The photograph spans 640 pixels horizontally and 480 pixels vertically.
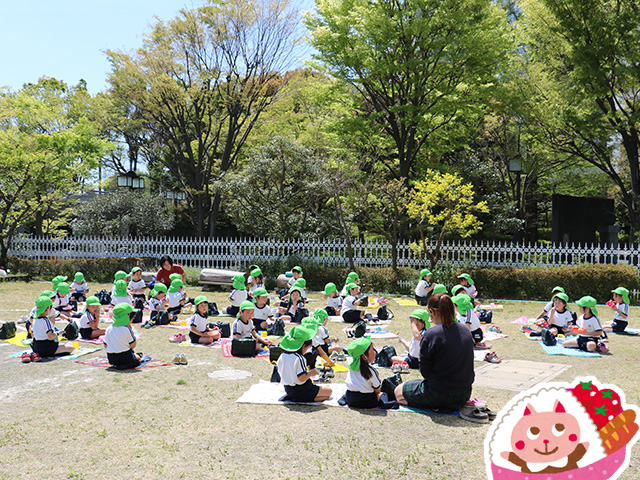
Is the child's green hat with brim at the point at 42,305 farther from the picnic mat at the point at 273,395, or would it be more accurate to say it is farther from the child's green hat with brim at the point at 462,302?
the child's green hat with brim at the point at 462,302

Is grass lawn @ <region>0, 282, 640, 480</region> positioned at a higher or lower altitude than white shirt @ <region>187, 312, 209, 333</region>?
lower

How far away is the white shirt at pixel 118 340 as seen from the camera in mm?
8219

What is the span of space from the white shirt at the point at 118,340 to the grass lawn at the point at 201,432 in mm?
379

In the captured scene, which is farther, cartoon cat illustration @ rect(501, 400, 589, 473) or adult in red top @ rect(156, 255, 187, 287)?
adult in red top @ rect(156, 255, 187, 287)

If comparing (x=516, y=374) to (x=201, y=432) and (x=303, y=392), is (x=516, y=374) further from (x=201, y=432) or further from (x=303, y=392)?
(x=201, y=432)

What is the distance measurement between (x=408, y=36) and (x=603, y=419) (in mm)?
18983

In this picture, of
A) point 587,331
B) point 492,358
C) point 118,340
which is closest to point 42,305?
point 118,340

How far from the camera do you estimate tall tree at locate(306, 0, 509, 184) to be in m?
19.8

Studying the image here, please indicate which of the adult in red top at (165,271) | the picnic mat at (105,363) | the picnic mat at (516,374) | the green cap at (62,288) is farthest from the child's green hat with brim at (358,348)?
the adult in red top at (165,271)

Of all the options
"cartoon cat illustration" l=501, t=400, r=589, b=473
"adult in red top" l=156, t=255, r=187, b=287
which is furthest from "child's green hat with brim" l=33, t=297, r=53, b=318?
"cartoon cat illustration" l=501, t=400, r=589, b=473

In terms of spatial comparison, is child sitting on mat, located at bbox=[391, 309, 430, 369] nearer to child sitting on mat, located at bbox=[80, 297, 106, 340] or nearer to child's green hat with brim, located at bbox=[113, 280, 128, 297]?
child sitting on mat, located at bbox=[80, 297, 106, 340]

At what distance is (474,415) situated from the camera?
5.91 m

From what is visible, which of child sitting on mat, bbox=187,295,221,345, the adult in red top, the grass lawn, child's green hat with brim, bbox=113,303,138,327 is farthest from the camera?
the adult in red top

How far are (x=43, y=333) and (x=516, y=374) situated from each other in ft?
24.5
